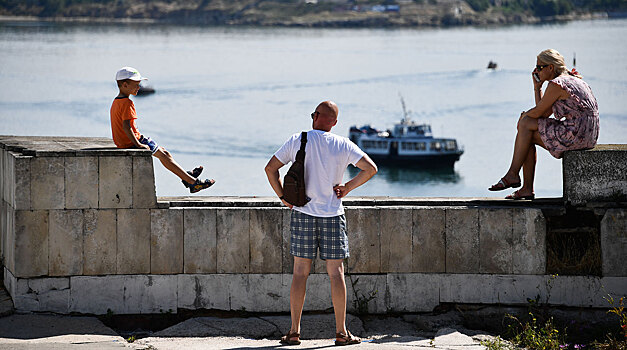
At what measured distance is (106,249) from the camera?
6.73 m

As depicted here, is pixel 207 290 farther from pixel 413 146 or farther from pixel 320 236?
pixel 413 146

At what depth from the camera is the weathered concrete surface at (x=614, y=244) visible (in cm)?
687

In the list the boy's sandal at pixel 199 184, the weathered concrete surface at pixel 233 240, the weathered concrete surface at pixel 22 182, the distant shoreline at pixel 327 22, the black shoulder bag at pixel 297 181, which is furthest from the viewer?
the distant shoreline at pixel 327 22

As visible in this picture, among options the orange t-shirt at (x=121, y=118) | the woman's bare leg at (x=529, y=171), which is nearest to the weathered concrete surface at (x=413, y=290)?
the woman's bare leg at (x=529, y=171)

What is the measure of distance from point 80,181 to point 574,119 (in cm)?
405

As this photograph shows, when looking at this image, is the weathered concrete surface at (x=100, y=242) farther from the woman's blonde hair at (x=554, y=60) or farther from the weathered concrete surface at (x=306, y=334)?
the woman's blonde hair at (x=554, y=60)

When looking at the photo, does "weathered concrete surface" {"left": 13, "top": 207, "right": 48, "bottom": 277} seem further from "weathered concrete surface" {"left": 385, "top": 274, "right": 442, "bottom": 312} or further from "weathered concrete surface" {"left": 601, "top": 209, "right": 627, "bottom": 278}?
"weathered concrete surface" {"left": 601, "top": 209, "right": 627, "bottom": 278}

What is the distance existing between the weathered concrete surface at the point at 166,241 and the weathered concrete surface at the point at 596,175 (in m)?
3.22

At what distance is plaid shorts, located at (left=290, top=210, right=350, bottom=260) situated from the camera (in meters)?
5.71

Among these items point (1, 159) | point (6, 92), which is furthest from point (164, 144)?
point (1, 159)

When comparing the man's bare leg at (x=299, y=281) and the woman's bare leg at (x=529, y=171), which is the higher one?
the woman's bare leg at (x=529, y=171)

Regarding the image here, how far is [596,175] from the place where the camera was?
22.7 ft

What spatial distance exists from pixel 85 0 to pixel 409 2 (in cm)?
5574

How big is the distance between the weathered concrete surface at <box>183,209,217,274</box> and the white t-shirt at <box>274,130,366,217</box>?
4.43ft
